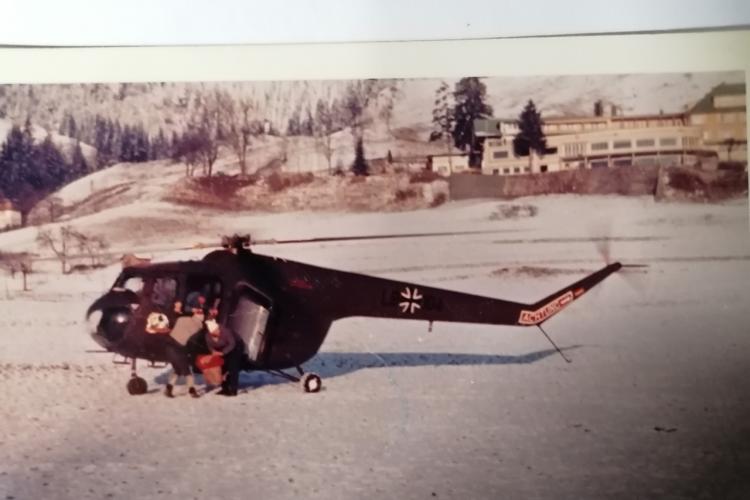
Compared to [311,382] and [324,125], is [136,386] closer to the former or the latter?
[311,382]

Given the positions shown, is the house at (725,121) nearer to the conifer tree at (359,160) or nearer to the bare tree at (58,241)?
the conifer tree at (359,160)

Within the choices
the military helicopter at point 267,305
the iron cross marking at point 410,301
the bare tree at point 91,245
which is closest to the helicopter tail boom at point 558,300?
the military helicopter at point 267,305

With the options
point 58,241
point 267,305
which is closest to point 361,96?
point 267,305

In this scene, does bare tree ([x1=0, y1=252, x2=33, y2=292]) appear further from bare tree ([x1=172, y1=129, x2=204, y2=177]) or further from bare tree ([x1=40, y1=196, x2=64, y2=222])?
bare tree ([x1=172, y1=129, x2=204, y2=177])

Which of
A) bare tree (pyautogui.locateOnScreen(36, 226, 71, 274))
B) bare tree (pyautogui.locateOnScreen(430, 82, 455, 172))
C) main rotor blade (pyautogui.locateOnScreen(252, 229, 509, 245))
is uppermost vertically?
bare tree (pyautogui.locateOnScreen(430, 82, 455, 172))

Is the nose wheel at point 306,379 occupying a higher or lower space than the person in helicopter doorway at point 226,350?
lower

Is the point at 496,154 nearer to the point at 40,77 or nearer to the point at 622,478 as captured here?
the point at 622,478

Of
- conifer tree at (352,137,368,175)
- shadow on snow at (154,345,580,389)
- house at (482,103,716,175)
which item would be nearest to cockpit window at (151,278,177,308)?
shadow on snow at (154,345,580,389)
